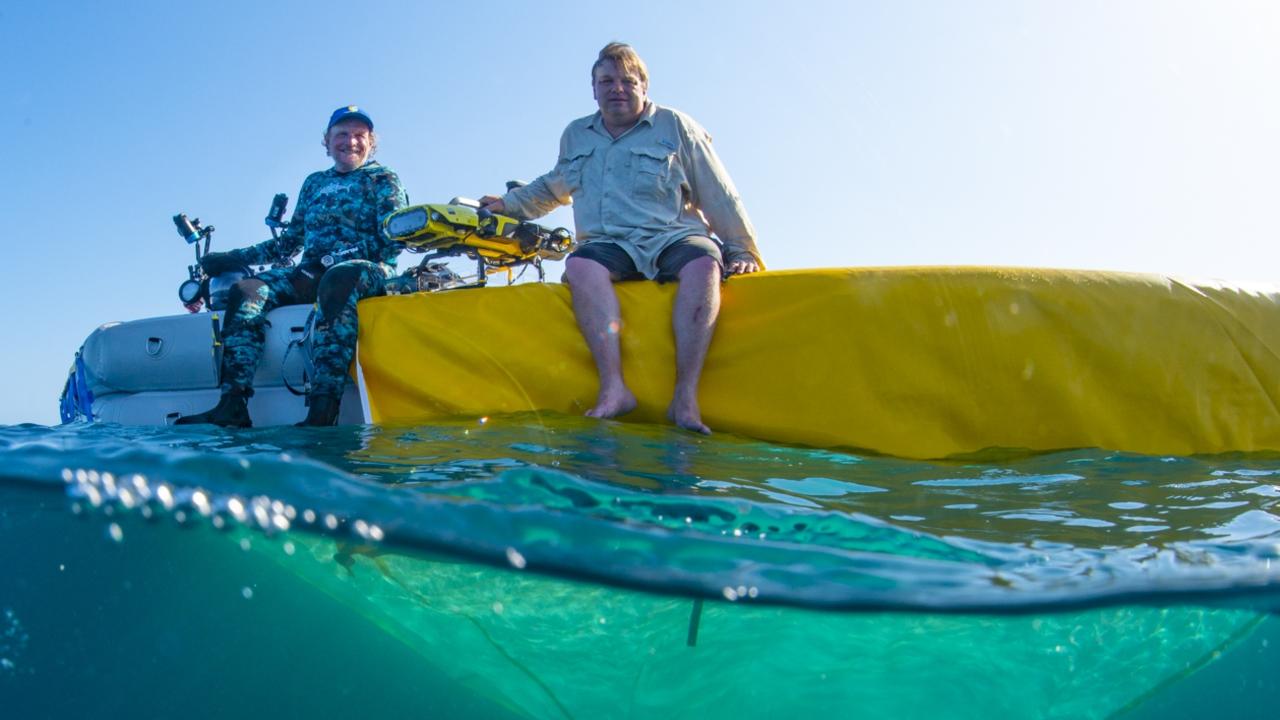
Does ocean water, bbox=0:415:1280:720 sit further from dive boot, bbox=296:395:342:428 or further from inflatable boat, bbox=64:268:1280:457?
dive boot, bbox=296:395:342:428

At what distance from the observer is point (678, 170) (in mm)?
4117

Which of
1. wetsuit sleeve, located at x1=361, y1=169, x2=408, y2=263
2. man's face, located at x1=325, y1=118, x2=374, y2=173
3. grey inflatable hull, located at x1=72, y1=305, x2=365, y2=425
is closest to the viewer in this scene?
grey inflatable hull, located at x1=72, y1=305, x2=365, y2=425

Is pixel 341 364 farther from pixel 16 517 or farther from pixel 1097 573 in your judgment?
pixel 1097 573

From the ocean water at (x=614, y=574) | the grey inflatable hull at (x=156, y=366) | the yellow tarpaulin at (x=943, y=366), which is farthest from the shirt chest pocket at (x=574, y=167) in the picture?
the grey inflatable hull at (x=156, y=366)

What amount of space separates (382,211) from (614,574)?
3.07m

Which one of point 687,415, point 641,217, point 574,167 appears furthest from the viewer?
point 574,167

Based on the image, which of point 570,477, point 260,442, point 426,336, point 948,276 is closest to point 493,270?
point 426,336

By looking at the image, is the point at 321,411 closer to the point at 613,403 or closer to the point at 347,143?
the point at 613,403

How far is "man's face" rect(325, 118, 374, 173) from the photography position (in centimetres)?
487

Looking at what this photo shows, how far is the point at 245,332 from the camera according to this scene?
4.24 meters

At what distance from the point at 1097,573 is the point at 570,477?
1338mm

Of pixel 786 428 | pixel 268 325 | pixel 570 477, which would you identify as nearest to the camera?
A: pixel 570 477

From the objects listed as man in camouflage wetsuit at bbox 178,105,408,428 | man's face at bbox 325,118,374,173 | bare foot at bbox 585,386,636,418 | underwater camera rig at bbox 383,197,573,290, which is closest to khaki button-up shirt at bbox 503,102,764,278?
underwater camera rig at bbox 383,197,573,290

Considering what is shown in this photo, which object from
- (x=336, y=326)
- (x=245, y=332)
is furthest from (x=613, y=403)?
(x=245, y=332)
